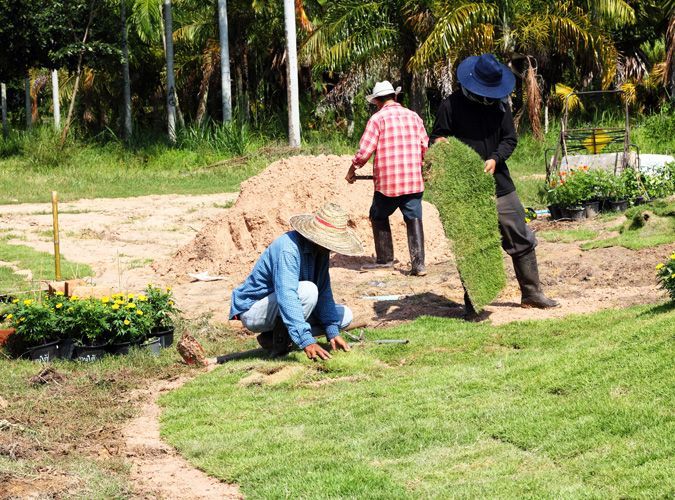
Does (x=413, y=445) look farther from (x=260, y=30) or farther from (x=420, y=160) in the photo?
(x=260, y=30)

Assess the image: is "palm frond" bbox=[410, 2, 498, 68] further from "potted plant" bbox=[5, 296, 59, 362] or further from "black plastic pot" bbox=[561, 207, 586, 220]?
"potted plant" bbox=[5, 296, 59, 362]

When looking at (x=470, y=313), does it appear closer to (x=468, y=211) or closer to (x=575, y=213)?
(x=468, y=211)

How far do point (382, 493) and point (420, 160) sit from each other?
701 cm

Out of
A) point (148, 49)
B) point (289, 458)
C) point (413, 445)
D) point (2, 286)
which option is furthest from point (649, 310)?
point (148, 49)

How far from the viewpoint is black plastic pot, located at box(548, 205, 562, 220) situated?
48.8 feet

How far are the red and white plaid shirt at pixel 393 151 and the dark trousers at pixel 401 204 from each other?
10 cm

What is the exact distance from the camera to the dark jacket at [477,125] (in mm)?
9211

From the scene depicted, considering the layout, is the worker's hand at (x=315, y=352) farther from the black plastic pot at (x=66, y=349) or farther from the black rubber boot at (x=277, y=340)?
the black plastic pot at (x=66, y=349)

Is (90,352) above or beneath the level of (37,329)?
beneath

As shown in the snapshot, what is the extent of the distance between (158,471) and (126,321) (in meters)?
2.66

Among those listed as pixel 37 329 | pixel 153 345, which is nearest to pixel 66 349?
pixel 37 329

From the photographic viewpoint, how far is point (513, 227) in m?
9.30

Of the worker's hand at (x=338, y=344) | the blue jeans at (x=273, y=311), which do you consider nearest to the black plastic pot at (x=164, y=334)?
the blue jeans at (x=273, y=311)

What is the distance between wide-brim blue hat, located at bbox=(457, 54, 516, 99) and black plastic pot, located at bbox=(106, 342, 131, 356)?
3.45 metres
